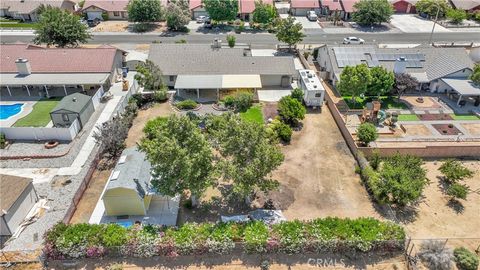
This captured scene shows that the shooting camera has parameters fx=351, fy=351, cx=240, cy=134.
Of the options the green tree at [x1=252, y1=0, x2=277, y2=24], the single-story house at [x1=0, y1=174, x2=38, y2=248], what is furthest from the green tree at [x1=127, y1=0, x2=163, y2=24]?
the single-story house at [x1=0, y1=174, x2=38, y2=248]

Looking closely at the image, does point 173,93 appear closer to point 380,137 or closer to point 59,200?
point 59,200

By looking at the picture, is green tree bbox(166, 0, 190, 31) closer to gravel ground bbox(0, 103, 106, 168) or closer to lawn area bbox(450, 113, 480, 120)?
gravel ground bbox(0, 103, 106, 168)

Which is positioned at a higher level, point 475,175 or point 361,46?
point 361,46

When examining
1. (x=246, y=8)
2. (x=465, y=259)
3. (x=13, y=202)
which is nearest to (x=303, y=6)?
(x=246, y=8)

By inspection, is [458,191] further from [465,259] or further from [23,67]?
[23,67]

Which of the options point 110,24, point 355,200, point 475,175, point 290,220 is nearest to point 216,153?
point 290,220

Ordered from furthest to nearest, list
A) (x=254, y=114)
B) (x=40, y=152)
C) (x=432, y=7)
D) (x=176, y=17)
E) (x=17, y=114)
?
(x=432, y=7), (x=176, y=17), (x=254, y=114), (x=17, y=114), (x=40, y=152)
